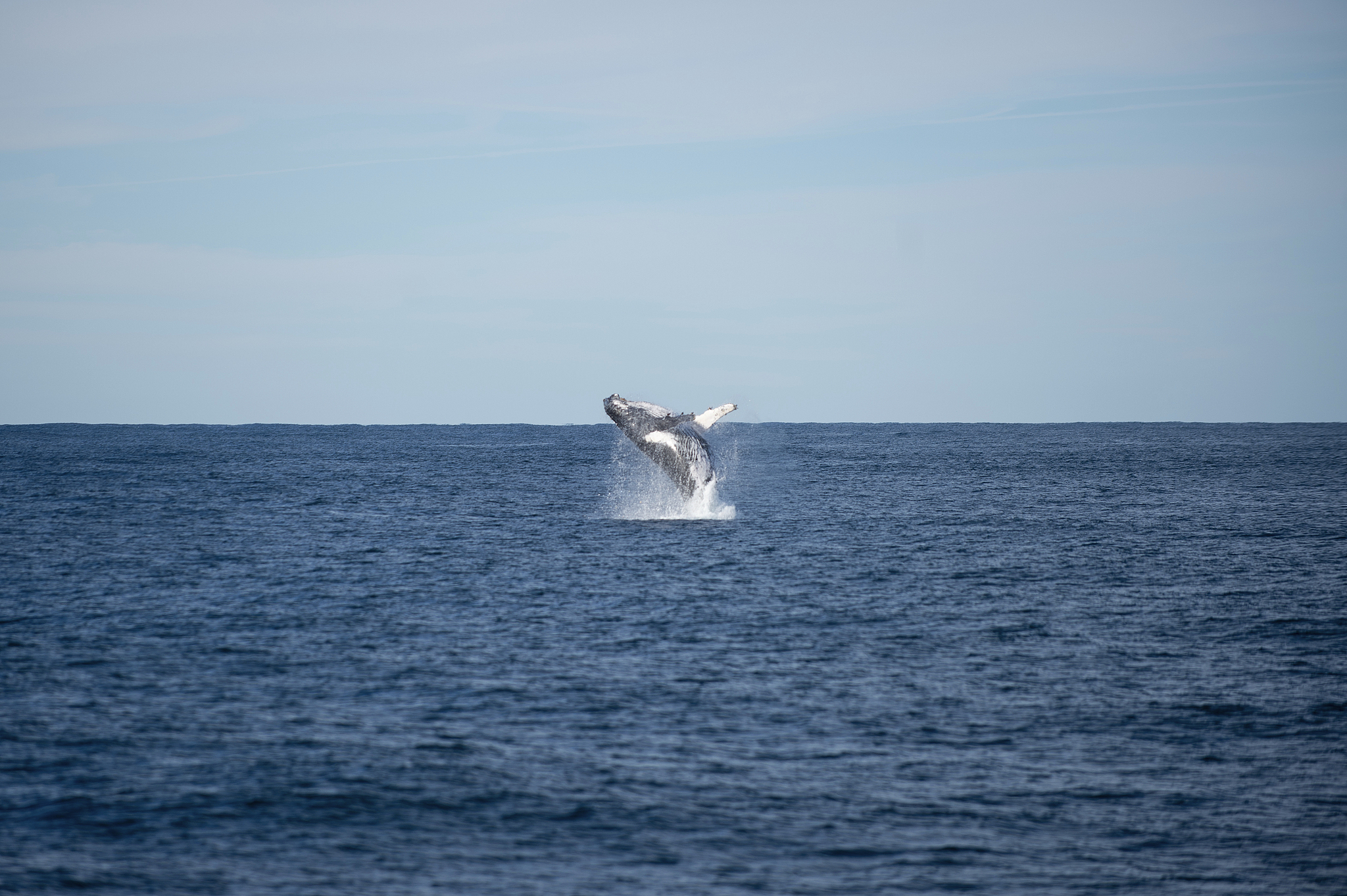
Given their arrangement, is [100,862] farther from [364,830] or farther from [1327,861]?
[1327,861]

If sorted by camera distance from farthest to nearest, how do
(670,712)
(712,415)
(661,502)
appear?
1. (661,502)
2. (712,415)
3. (670,712)

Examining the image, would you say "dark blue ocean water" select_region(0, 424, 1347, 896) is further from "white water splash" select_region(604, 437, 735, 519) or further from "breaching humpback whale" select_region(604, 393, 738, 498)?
"white water splash" select_region(604, 437, 735, 519)

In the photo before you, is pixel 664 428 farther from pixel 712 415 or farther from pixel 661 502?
pixel 661 502

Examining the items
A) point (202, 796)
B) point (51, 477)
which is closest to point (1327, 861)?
point (202, 796)

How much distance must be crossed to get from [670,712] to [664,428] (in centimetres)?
1587

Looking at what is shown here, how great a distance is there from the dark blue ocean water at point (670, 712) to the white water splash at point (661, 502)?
20.8ft

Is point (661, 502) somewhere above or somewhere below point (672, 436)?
below

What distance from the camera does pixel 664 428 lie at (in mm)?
36375

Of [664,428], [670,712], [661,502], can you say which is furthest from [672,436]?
[661,502]

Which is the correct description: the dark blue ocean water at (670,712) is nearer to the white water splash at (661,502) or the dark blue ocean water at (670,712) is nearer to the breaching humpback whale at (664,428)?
the breaching humpback whale at (664,428)

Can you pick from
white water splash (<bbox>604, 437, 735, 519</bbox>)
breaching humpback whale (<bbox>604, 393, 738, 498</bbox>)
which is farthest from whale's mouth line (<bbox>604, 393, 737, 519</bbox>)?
white water splash (<bbox>604, 437, 735, 519</bbox>)

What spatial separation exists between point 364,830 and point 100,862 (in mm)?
3379

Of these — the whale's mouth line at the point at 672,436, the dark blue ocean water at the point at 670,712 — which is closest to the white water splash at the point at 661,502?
the whale's mouth line at the point at 672,436

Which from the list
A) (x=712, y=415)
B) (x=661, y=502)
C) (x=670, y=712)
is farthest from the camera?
(x=661, y=502)
